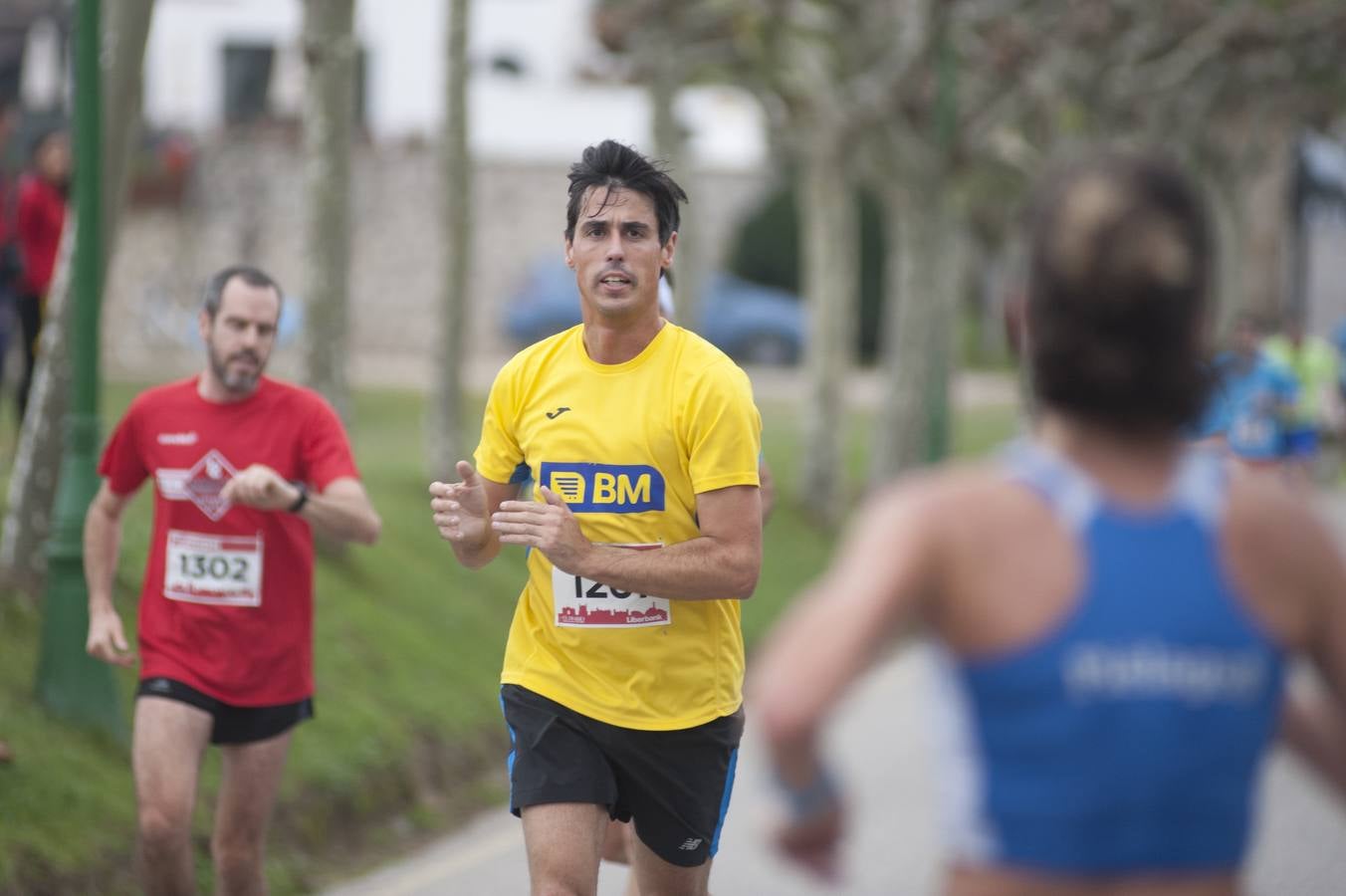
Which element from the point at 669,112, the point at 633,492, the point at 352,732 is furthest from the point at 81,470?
the point at 669,112

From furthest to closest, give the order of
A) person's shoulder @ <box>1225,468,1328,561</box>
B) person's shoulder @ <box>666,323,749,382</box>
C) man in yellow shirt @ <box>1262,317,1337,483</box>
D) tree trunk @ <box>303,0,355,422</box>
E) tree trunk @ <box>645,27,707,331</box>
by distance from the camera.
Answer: man in yellow shirt @ <box>1262,317,1337,483</box> < tree trunk @ <box>645,27,707,331</box> < tree trunk @ <box>303,0,355,422</box> < person's shoulder @ <box>666,323,749,382</box> < person's shoulder @ <box>1225,468,1328,561</box>

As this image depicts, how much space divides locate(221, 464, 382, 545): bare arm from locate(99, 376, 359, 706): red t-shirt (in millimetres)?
80

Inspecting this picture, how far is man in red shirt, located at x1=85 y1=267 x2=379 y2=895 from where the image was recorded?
5.71m

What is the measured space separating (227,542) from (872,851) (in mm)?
3684

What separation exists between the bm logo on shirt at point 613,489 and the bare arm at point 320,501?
104 cm

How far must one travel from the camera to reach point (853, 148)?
808 inches

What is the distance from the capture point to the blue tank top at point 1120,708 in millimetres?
2578

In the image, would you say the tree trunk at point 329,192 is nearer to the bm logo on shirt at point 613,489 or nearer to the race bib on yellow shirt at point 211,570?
the race bib on yellow shirt at point 211,570

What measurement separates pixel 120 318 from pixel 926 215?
1864 cm

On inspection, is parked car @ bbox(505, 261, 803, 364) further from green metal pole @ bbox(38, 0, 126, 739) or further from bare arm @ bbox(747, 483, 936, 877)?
bare arm @ bbox(747, 483, 936, 877)

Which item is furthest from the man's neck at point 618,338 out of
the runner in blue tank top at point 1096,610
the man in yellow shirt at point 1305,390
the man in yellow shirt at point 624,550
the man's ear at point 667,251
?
the man in yellow shirt at point 1305,390

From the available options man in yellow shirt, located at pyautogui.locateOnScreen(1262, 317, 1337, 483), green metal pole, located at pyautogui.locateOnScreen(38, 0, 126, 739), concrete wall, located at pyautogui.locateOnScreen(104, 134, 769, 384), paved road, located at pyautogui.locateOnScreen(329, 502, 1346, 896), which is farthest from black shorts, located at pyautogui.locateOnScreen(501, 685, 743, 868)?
concrete wall, located at pyautogui.locateOnScreen(104, 134, 769, 384)

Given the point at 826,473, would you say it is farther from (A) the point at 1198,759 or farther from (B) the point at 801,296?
(B) the point at 801,296

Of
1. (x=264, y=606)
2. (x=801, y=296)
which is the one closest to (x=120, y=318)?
(x=801, y=296)
